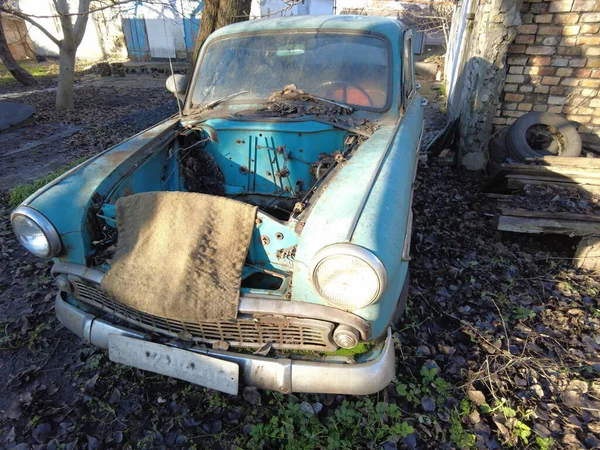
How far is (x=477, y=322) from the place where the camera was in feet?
9.00

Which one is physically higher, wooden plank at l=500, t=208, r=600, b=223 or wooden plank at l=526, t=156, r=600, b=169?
wooden plank at l=526, t=156, r=600, b=169

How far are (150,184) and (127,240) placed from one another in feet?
2.56

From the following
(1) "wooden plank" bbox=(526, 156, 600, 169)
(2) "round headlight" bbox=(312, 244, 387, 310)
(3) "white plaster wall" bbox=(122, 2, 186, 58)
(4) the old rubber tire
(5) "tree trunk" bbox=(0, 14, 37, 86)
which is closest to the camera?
(2) "round headlight" bbox=(312, 244, 387, 310)

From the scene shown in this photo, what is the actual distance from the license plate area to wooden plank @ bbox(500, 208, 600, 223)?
282cm

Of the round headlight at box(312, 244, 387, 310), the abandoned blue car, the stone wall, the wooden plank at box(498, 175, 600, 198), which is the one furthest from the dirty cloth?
the stone wall

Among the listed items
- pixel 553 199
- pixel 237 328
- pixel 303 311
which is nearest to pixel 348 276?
pixel 303 311

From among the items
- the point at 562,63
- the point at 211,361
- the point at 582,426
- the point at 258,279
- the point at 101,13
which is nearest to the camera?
the point at 211,361

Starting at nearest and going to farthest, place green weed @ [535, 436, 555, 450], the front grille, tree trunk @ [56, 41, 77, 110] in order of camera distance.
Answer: the front grille < green weed @ [535, 436, 555, 450] < tree trunk @ [56, 41, 77, 110]

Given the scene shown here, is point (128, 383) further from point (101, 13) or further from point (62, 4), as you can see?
point (101, 13)

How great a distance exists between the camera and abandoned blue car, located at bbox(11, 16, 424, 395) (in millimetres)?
1688

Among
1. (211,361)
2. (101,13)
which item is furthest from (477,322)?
(101,13)

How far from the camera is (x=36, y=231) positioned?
6.66 feet

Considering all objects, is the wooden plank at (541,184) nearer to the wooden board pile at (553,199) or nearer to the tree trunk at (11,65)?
the wooden board pile at (553,199)

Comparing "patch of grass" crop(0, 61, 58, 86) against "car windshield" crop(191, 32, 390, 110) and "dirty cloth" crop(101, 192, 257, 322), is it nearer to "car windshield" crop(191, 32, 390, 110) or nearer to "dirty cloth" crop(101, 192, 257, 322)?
"car windshield" crop(191, 32, 390, 110)
